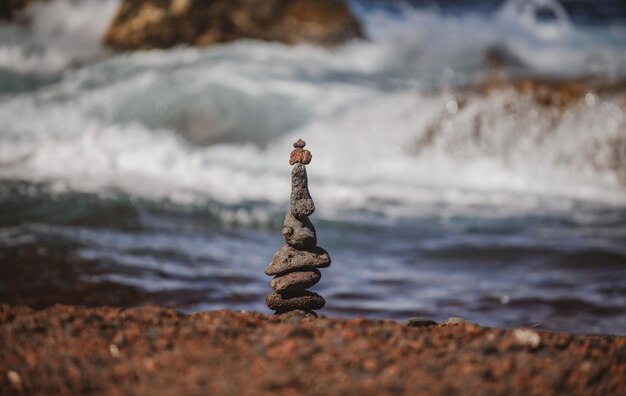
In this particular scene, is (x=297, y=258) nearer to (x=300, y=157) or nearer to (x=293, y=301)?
(x=293, y=301)

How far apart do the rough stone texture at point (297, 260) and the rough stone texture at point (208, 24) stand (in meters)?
20.3

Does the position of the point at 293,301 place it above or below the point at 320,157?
below

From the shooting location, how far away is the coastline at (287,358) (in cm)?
223

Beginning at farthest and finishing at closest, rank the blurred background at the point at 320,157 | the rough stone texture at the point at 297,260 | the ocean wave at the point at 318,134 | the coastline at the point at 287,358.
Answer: the ocean wave at the point at 318,134 < the blurred background at the point at 320,157 < the rough stone texture at the point at 297,260 < the coastline at the point at 287,358

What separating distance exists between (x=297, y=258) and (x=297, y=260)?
1 centimetres

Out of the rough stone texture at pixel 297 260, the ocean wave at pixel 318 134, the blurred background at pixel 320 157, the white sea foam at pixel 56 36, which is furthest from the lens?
the white sea foam at pixel 56 36

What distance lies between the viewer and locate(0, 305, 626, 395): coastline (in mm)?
2229

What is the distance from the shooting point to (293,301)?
338 cm

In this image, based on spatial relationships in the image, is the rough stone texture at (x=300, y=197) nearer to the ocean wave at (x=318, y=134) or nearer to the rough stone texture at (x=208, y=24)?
the ocean wave at (x=318, y=134)

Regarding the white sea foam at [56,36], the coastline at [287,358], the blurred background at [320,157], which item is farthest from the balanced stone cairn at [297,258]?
the white sea foam at [56,36]

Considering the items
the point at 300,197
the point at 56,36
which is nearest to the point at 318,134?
the point at 56,36

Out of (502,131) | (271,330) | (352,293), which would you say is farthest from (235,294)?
(502,131)

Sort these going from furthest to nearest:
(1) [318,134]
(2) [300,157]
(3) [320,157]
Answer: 1. (1) [318,134]
2. (3) [320,157]
3. (2) [300,157]

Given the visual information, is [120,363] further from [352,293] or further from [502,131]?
[502,131]
